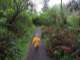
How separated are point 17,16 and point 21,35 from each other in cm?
356

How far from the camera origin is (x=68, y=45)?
1323cm

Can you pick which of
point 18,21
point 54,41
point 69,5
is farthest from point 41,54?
point 69,5

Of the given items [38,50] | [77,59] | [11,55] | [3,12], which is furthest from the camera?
[3,12]

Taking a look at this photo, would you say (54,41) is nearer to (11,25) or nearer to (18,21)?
(11,25)

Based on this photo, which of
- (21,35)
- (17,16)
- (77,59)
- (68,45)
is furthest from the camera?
(17,16)

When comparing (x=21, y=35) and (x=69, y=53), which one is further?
(x=21, y=35)

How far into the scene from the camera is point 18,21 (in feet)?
78.4

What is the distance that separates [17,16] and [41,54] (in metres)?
10.1

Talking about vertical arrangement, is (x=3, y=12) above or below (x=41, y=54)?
above

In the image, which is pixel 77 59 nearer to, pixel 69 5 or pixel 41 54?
pixel 41 54

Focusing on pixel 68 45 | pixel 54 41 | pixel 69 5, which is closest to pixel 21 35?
pixel 54 41

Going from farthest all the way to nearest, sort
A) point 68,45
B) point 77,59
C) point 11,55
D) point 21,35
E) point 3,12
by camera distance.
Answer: point 3,12 < point 21,35 < point 68,45 < point 11,55 < point 77,59

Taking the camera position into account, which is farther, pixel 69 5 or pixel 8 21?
pixel 69 5

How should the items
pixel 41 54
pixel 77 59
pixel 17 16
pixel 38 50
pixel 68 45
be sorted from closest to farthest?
pixel 77 59, pixel 68 45, pixel 41 54, pixel 38 50, pixel 17 16
